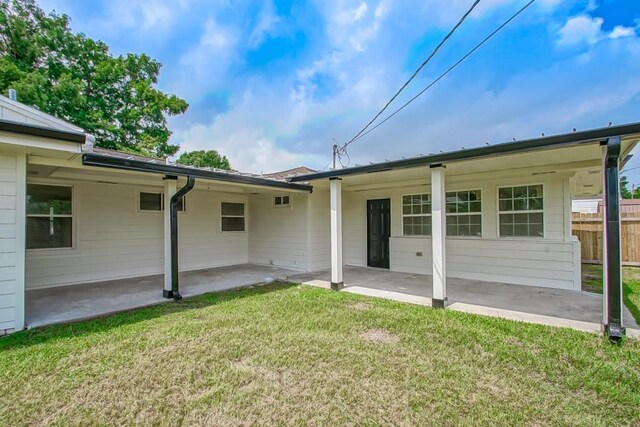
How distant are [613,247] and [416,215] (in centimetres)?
479

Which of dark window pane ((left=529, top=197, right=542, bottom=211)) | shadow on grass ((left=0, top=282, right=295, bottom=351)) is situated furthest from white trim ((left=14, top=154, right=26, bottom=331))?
dark window pane ((left=529, top=197, right=542, bottom=211))

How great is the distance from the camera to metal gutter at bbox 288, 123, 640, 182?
3.62m

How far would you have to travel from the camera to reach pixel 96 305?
5348 millimetres

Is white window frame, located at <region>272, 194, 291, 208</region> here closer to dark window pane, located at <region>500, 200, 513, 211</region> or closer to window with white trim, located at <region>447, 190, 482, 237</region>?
window with white trim, located at <region>447, 190, 482, 237</region>

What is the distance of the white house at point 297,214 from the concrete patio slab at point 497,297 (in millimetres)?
479

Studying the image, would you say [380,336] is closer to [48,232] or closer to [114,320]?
[114,320]

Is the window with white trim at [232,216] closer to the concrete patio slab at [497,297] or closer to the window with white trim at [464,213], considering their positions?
the concrete patio slab at [497,297]

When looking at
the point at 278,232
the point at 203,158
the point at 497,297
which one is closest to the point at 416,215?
the point at 497,297

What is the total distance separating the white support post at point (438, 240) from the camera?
5.17m

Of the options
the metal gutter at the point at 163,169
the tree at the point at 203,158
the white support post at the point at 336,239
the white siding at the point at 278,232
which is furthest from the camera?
the tree at the point at 203,158

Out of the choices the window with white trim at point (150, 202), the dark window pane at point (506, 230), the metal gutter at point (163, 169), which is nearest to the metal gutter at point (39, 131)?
the metal gutter at point (163, 169)

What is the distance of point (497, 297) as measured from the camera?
572 cm

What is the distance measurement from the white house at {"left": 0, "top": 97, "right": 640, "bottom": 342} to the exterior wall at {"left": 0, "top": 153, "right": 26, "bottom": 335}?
0.01m

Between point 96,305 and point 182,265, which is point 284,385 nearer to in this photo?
point 96,305
